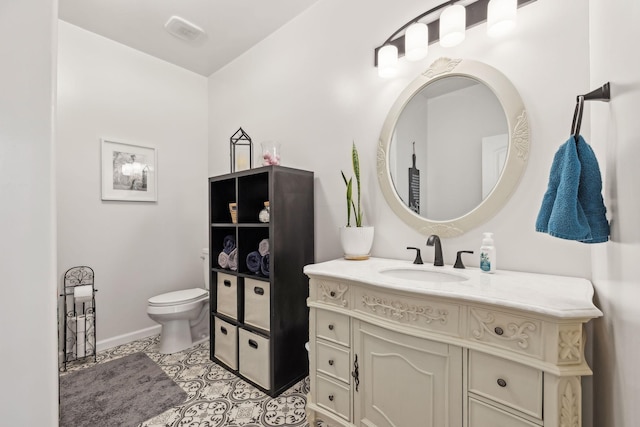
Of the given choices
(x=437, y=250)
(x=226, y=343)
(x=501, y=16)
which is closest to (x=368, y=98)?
(x=501, y=16)

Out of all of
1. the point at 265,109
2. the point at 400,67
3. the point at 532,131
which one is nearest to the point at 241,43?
the point at 265,109

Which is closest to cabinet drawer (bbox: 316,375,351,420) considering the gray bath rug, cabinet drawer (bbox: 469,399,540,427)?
cabinet drawer (bbox: 469,399,540,427)

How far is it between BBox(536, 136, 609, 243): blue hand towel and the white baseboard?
10.3ft

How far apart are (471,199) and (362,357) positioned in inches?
36.4

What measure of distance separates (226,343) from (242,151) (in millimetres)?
1659

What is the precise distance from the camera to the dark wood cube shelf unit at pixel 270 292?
1813mm

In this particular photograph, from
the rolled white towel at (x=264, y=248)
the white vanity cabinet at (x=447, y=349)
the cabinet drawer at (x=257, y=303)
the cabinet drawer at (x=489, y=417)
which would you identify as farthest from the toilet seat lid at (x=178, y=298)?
the cabinet drawer at (x=489, y=417)

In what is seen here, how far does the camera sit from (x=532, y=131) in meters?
1.28

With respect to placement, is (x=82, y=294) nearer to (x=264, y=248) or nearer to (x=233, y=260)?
(x=233, y=260)

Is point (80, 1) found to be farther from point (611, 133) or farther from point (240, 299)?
point (611, 133)

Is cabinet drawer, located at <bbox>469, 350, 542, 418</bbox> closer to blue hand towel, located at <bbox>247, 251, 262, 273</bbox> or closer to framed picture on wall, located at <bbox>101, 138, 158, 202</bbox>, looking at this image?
blue hand towel, located at <bbox>247, 251, 262, 273</bbox>

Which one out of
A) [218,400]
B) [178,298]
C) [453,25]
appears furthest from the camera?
[178,298]

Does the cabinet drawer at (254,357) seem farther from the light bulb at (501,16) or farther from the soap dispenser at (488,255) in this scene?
the light bulb at (501,16)

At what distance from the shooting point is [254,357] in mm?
1921
